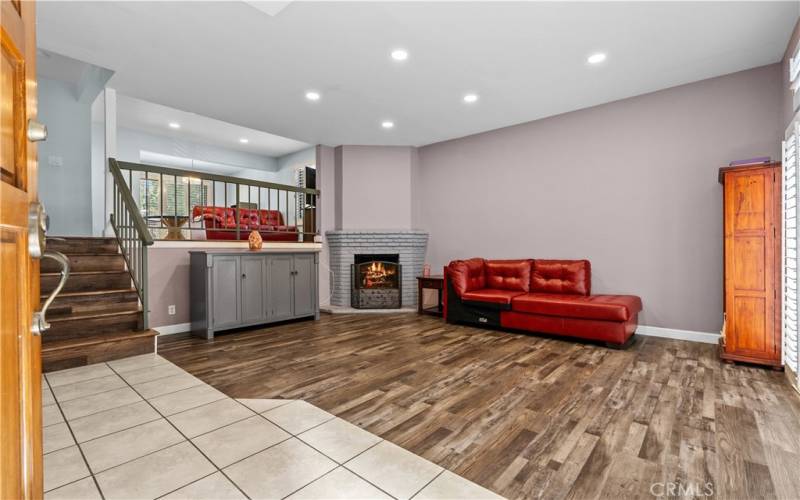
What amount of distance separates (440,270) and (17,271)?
6.04 metres

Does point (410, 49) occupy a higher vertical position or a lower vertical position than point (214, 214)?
higher

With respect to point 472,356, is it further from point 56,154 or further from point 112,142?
point 56,154

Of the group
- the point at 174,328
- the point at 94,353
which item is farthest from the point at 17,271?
the point at 174,328

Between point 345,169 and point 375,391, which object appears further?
point 345,169

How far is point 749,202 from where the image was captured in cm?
328

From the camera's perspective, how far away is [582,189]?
495 cm

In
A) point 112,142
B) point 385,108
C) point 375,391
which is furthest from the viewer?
point 385,108

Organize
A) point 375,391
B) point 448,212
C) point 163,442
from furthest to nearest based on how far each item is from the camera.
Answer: point 448,212, point 375,391, point 163,442

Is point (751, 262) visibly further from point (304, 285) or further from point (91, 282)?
point (91, 282)

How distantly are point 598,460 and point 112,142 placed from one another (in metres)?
5.51

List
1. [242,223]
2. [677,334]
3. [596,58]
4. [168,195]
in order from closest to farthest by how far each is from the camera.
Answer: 1. [596,58]
2. [677,334]
3. [242,223]
4. [168,195]

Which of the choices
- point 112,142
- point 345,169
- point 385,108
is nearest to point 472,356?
point 385,108

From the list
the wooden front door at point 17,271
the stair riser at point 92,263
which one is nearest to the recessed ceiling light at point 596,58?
the wooden front door at point 17,271

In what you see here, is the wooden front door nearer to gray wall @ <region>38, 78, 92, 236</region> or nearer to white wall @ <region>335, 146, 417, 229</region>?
white wall @ <region>335, 146, 417, 229</region>
